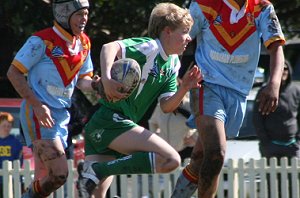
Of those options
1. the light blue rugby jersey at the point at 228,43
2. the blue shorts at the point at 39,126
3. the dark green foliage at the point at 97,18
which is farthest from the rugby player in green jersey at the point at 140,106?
the dark green foliage at the point at 97,18

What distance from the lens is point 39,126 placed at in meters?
8.44

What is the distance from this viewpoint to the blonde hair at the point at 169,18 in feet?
26.3

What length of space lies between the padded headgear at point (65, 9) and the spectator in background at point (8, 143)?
3307mm

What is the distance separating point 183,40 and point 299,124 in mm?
5126

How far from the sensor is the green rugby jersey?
315 inches

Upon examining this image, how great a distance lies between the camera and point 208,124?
26.7 ft

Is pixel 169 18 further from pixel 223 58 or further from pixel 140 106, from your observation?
pixel 140 106

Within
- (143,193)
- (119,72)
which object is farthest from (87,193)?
(143,193)

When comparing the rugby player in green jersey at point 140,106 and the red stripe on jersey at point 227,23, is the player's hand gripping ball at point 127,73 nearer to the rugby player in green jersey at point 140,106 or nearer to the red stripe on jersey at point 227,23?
the rugby player in green jersey at point 140,106

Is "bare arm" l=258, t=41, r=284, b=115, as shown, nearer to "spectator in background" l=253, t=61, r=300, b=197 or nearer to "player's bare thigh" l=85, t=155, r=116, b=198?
"player's bare thigh" l=85, t=155, r=116, b=198

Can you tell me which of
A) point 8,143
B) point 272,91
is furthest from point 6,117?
point 272,91

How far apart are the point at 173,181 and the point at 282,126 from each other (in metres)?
1.29

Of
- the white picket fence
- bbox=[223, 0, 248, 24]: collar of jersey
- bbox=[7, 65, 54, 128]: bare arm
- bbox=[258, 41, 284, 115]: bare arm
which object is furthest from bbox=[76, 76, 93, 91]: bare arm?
the white picket fence

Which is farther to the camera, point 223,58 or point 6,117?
point 6,117
